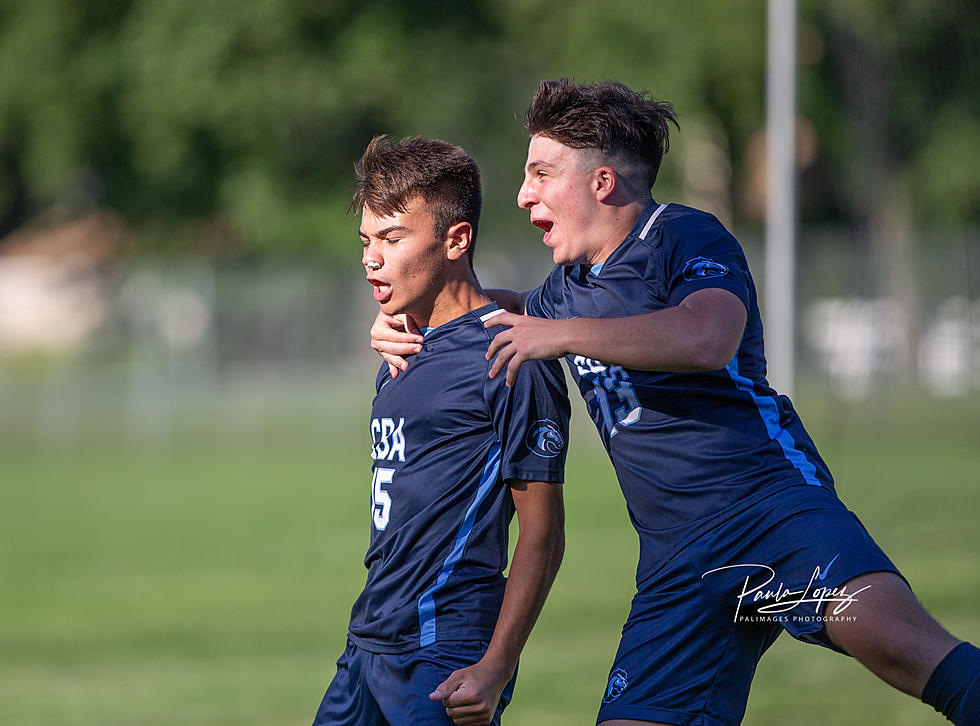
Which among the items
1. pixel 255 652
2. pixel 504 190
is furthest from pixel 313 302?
pixel 255 652

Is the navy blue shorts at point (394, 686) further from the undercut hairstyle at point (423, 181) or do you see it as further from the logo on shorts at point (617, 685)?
the undercut hairstyle at point (423, 181)

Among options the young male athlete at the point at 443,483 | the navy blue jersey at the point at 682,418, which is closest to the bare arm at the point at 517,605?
the young male athlete at the point at 443,483

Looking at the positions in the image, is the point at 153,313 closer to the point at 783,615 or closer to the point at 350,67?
the point at 350,67

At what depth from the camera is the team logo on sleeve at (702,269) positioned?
328cm

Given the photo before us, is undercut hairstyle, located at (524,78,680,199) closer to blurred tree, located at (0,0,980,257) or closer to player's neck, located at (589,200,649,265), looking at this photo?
player's neck, located at (589,200,649,265)

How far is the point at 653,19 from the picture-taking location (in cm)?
2719

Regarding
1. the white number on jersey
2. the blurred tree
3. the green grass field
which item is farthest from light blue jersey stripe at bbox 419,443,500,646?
the blurred tree

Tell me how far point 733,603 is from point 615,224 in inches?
43.7

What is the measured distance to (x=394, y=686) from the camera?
3.45 m

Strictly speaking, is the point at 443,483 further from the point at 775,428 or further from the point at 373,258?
the point at 775,428

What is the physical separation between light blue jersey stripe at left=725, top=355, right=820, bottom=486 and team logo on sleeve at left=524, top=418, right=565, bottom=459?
524 millimetres

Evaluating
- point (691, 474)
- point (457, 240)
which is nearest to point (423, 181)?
point (457, 240)

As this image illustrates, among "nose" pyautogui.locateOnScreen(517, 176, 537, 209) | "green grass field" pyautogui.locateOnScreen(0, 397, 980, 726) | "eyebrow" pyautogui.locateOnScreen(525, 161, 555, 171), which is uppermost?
"eyebrow" pyautogui.locateOnScreen(525, 161, 555, 171)

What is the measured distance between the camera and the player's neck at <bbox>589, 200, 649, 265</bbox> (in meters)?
3.60
